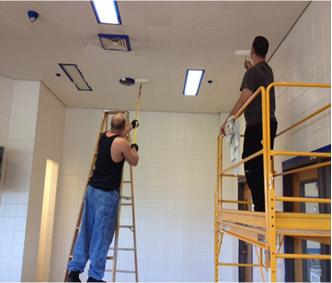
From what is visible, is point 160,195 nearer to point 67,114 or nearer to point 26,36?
point 67,114

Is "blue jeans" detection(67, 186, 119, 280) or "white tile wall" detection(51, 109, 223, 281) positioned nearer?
"blue jeans" detection(67, 186, 119, 280)

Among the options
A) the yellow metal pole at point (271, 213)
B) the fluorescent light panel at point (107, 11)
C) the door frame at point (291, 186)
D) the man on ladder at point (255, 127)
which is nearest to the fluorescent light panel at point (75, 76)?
the fluorescent light panel at point (107, 11)

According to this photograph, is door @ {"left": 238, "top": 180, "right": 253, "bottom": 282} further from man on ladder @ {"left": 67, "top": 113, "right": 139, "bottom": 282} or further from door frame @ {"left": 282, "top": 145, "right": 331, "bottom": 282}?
man on ladder @ {"left": 67, "top": 113, "right": 139, "bottom": 282}

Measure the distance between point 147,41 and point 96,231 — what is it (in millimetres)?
2003

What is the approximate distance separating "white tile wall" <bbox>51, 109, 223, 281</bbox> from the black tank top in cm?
311

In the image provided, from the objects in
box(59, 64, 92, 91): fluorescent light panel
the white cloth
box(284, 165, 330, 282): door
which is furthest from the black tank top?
box(59, 64, 92, 91): fluorescent light panel

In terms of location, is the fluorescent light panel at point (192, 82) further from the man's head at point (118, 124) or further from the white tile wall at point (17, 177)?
the white tile wall at point (17, 177)

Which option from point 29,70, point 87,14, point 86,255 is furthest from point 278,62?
point 29,70

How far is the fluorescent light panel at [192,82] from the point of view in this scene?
14.4 ft

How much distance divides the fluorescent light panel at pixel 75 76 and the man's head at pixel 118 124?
5.29 ft

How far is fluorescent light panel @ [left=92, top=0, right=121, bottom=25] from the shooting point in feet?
9.45

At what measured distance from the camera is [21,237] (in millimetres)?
4527

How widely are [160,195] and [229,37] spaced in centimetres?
339

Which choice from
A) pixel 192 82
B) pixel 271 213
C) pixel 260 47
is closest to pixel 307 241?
pixel 271 213
